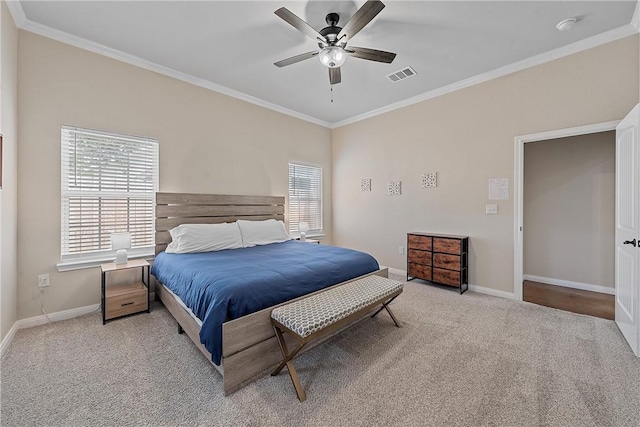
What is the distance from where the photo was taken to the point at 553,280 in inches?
165

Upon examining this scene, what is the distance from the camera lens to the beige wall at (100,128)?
2613mm

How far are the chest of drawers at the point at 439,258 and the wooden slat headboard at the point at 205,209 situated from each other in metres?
2.38

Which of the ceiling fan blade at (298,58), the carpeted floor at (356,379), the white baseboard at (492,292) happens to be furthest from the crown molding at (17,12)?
the white baseboard at (492,292)

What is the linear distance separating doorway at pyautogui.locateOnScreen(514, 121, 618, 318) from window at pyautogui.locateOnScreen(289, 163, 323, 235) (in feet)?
11.1

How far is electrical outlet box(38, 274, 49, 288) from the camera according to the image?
8.77 feet

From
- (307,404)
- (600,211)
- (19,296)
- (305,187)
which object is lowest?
(307,404)

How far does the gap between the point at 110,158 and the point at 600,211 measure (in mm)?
6601

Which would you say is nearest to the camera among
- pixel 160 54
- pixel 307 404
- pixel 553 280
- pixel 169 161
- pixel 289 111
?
pixel 307 404

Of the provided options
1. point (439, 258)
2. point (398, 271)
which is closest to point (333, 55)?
point (439, 258)

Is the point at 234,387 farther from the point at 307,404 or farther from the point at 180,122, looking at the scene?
the point at 180,122

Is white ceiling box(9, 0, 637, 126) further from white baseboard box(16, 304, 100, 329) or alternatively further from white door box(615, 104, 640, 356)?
white baseboard box(16, 304, 100, 329)

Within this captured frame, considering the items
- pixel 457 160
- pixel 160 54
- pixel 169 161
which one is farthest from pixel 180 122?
pixel 457 160

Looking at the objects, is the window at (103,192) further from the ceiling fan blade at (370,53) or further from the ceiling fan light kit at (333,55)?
the ceiling fan blade at (370,53)

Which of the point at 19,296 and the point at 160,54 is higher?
the point at 160,54
